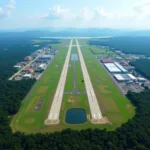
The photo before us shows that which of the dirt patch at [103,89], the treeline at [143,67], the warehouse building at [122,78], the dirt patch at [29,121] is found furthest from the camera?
the treeline at [143,67]

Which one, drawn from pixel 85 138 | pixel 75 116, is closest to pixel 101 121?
pixel 75 116

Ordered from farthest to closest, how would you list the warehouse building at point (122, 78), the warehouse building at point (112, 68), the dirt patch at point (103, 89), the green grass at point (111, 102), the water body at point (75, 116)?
the warehouse building at point (112, 68)
the warehouse building at point (122, 78)
the dirt patch at point (103, 89)
the green grass at point (111, 102)
the water body at point (75, 116)

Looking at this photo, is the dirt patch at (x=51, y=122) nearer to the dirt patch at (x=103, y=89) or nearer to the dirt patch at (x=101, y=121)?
the dirt patch at (x=101, y=121)

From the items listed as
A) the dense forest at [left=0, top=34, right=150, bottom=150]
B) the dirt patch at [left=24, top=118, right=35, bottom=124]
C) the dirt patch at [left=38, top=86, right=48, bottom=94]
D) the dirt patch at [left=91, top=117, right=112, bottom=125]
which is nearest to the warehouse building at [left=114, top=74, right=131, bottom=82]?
the dirt patch at [left=38, top=86, right=48, bottom=94]

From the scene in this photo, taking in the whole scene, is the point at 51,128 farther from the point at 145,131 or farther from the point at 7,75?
the point at 7,75

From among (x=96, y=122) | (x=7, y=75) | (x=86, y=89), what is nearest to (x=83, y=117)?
(x=96, y=122)

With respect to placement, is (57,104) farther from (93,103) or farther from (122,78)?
(122,78)

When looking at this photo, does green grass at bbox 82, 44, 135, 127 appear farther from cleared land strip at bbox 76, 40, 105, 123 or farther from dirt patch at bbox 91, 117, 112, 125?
cleared land strip at bbox 76, 40, 105, 123

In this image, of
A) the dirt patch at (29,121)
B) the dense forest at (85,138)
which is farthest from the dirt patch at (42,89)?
the dense forest at (85,138)
